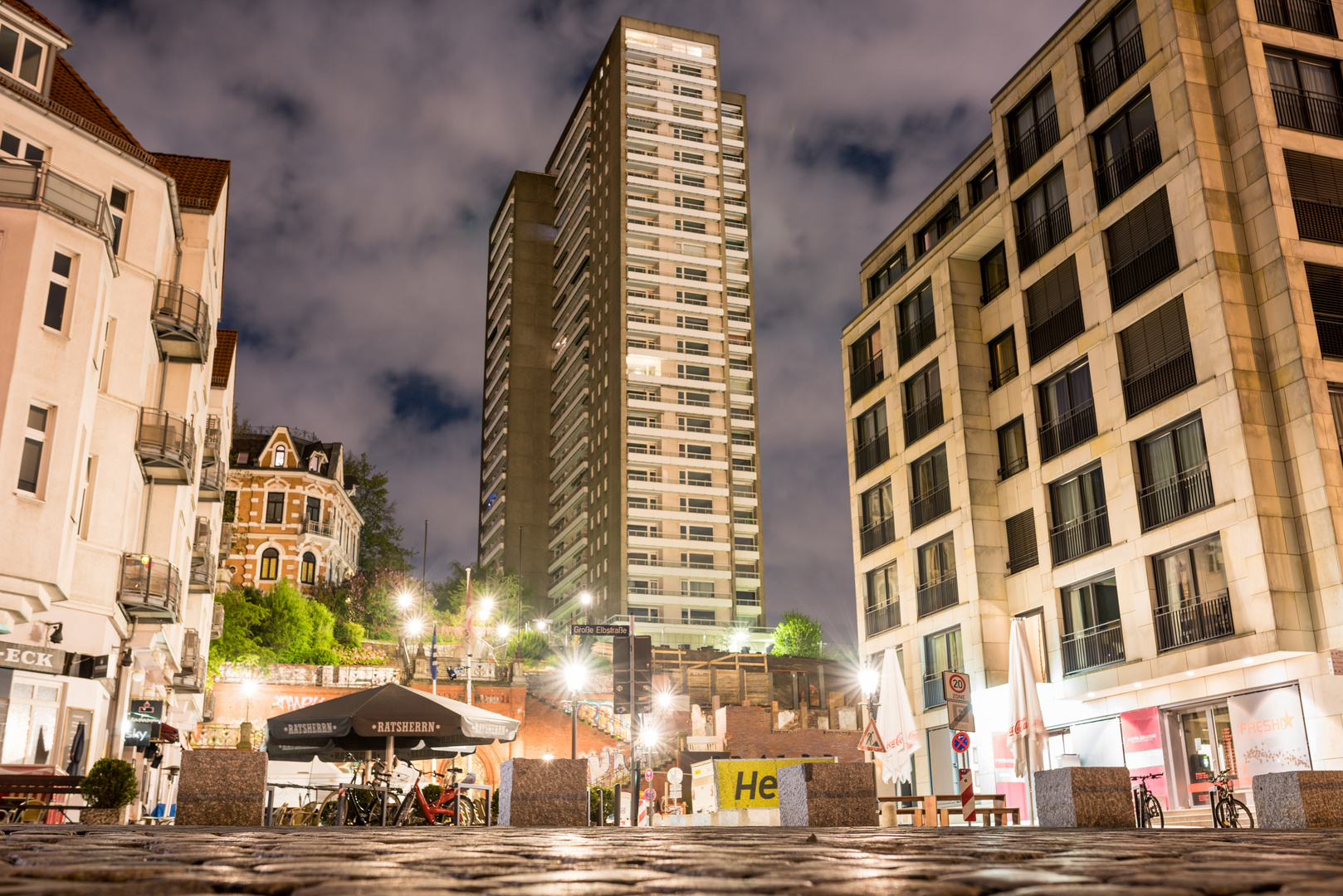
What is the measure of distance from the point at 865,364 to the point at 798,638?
3972 cm

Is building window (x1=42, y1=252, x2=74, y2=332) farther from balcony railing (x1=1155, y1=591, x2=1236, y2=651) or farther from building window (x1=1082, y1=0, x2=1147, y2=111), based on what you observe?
building window (x1=1082, y1=0, x2=1147, y2=111)

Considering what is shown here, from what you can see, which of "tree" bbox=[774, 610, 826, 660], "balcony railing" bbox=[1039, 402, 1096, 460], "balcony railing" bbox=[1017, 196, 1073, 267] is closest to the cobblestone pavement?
"balcony railing" bbox=[1039, 402, 1096, 460]

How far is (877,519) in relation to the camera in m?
40.4

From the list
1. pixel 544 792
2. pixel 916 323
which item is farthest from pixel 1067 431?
pixel 544 792

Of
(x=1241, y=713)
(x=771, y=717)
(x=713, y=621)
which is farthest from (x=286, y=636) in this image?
(x=1241, y=713)

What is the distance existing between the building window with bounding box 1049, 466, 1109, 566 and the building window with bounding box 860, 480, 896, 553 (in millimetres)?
8306

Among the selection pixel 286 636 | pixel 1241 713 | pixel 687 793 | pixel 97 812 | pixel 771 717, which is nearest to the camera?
pixel 97 812

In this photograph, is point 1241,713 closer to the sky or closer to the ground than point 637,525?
closer to the ground

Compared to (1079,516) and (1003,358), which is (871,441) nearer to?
(1003,358)

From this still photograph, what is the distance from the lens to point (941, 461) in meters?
36.3

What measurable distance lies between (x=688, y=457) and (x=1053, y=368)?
67.2 metres

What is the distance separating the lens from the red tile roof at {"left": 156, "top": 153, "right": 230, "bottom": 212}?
33812 mm

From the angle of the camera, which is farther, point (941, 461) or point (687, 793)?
point (687, 793)

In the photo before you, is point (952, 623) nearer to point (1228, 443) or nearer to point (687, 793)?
point (1228, 443)
